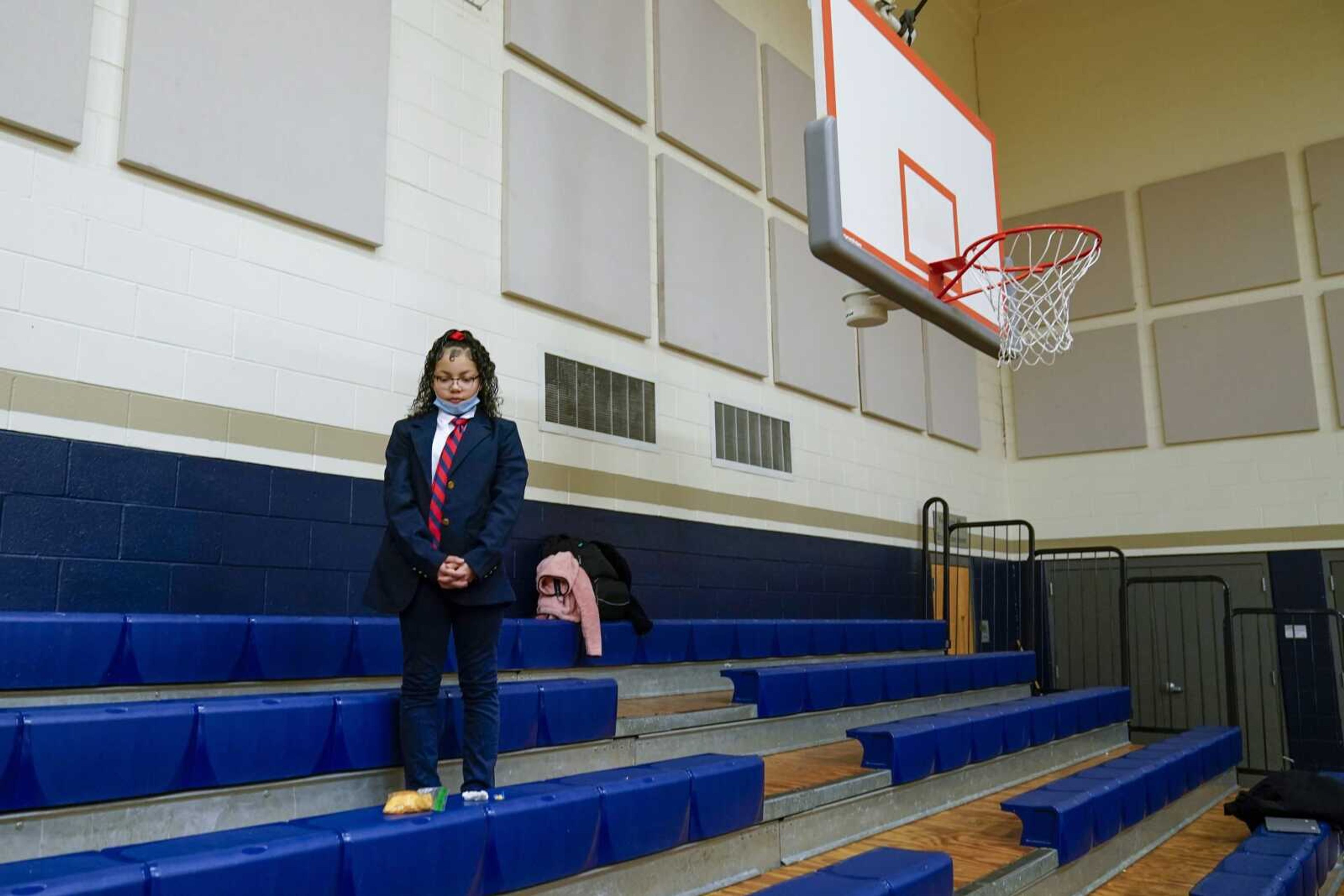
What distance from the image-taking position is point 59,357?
298 cm

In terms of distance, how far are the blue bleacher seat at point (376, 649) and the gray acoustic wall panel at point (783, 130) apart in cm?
381

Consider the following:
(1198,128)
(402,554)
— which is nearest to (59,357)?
(402,554)

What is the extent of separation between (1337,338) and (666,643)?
207 inches

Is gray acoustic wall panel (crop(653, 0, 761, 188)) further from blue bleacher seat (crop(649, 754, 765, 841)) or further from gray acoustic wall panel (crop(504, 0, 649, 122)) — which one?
blue bleacher seat (crop(649, 754, 765, 841))

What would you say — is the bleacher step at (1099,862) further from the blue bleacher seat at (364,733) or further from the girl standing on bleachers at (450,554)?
the blue bleacher seat at (364,733)

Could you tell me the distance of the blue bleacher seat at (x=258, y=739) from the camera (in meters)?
2.10

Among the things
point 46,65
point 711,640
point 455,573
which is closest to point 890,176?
point 711,640

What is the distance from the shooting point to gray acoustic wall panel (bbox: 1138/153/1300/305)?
7168mm

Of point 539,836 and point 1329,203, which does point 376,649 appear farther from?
point 1329,203

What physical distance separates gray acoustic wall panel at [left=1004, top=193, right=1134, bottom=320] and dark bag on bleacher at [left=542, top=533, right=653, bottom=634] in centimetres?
487

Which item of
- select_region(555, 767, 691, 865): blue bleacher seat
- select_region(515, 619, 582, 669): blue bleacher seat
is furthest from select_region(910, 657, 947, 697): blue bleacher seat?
select_region(555, 767, 691, 865): blue bleacher seat

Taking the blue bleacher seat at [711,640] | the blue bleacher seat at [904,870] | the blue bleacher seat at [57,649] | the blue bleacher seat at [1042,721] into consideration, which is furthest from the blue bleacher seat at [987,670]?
the blue bleacher seat at [57,649]

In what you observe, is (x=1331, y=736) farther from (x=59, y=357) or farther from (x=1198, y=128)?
(x=59, y=357)

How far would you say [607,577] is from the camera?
4.24 m
